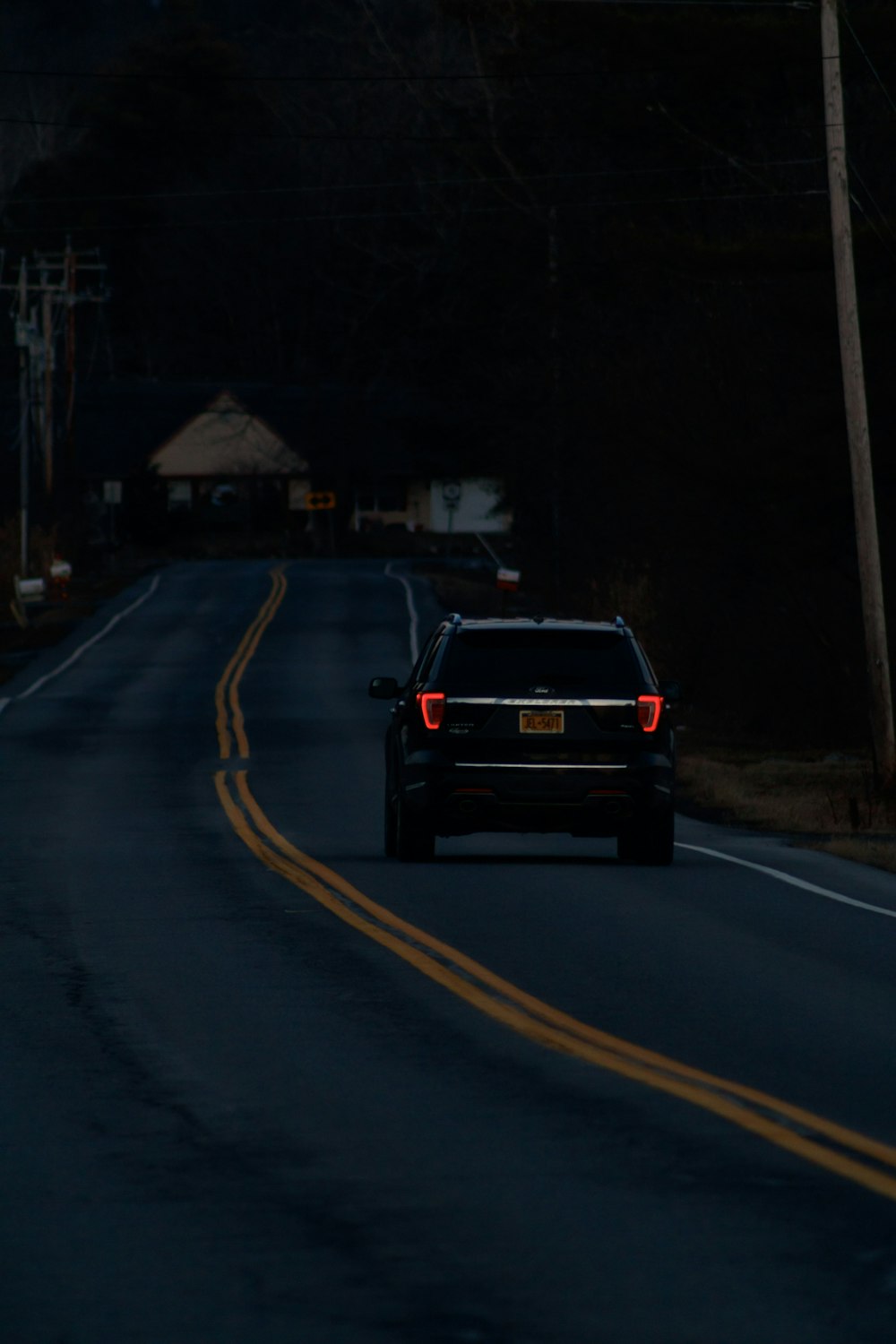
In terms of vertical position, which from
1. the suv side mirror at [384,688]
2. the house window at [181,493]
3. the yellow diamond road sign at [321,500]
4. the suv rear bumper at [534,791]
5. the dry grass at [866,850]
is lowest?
the dry grass at [866,850]

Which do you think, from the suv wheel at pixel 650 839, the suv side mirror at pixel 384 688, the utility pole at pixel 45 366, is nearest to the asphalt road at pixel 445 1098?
the suv wheel at pixel 650 839

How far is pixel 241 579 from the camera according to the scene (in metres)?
80.8

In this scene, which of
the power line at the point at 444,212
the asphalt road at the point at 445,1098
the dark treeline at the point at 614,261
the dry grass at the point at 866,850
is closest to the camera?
the asphalt road at the point at 445,1098

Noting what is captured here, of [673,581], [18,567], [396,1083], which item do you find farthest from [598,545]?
[396,1083]

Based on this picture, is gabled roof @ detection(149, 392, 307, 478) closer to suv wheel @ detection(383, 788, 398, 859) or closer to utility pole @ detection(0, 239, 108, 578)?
utility pole @ detection(0, 239, 108, 578)

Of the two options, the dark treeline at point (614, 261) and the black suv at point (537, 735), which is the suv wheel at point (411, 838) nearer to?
the black suv at point (537, 735)

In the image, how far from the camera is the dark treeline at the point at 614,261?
128 ft

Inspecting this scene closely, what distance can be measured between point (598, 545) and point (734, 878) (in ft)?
133

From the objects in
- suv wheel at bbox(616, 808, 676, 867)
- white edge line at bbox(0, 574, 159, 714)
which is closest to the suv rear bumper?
suv wheel at bbox(616, 808, 676, 867)

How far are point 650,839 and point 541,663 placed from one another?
68.7 inches

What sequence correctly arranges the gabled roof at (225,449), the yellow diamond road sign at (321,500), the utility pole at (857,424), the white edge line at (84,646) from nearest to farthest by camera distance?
the utility pole at (857,424), the white edge line at (84,646), the yellow diamond road sign at (321,500), the gabled roof at (225,449)

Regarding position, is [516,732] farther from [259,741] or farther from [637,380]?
[637,380]

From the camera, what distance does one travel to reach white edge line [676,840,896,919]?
16641mm

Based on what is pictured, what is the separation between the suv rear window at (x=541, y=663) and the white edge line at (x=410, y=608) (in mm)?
33928
